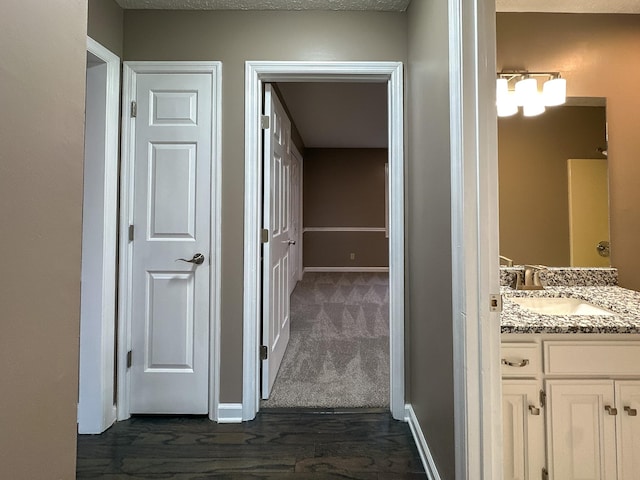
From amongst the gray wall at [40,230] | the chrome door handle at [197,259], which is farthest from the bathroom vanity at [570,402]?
the chrome door handle at [197,259]

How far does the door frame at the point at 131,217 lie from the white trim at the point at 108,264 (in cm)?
4

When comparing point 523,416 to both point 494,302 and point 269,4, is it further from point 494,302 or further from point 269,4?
point 269,4

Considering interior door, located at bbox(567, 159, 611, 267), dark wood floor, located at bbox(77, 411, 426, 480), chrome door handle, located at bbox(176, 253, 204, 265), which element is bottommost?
dark wood floor, located at bbox(77, 411, 426, 480)

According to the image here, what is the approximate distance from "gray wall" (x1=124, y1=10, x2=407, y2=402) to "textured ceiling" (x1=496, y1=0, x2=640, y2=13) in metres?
0.55

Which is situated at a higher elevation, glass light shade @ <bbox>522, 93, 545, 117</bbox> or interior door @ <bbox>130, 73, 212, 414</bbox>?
glass light shade @ <bbox>522, 93, 545, 117</bbox>

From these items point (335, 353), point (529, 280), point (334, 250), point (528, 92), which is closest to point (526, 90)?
point (528, 92)

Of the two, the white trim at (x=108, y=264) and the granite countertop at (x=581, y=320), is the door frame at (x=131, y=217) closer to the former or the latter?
the white trim at (x=108, y=264)

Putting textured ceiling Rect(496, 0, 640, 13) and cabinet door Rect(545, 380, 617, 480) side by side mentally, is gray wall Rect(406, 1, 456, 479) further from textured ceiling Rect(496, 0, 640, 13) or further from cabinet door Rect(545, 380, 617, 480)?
textured ceiling Rect(496, 0, 640, 13)

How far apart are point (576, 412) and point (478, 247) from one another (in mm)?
691

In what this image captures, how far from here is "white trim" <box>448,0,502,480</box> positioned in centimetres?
107

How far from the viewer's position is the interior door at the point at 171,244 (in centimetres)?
198

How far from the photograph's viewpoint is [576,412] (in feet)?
3.87

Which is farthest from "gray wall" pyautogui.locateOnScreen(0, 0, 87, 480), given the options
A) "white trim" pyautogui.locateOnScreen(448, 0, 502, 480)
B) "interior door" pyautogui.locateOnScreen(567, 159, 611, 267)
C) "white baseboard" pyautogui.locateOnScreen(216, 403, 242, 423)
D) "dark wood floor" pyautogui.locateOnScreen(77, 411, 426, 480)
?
"interior door" pyautogui.locateOnScreen(567, 159, 611, 267)

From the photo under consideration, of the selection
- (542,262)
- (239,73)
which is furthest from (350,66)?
(542,262)
